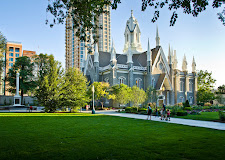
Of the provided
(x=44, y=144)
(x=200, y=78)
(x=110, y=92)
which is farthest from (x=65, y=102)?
(x=200, y=78)

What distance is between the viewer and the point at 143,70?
52.1 metres

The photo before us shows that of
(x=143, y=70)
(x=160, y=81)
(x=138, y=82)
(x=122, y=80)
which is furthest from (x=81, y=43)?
(x=160, y=81)

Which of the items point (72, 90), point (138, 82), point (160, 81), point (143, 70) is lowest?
point (72, 90)

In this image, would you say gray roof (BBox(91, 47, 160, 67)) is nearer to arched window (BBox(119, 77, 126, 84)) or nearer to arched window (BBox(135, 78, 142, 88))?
arched window (BBox(135, 78, 142, 88))

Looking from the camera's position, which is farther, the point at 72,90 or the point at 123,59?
the point at 123,59

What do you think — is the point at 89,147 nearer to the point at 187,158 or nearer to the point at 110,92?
the point at 187,158

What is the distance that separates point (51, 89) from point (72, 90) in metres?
2.95

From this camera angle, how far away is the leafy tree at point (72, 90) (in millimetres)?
29453

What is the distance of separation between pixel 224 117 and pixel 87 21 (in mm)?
15342

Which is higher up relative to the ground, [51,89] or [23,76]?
[23,76]

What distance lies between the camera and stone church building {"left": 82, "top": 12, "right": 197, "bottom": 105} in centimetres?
4950

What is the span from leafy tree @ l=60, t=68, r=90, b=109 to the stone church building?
1656cm

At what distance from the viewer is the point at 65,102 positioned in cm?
2950

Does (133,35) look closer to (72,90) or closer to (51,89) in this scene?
(72,90)
